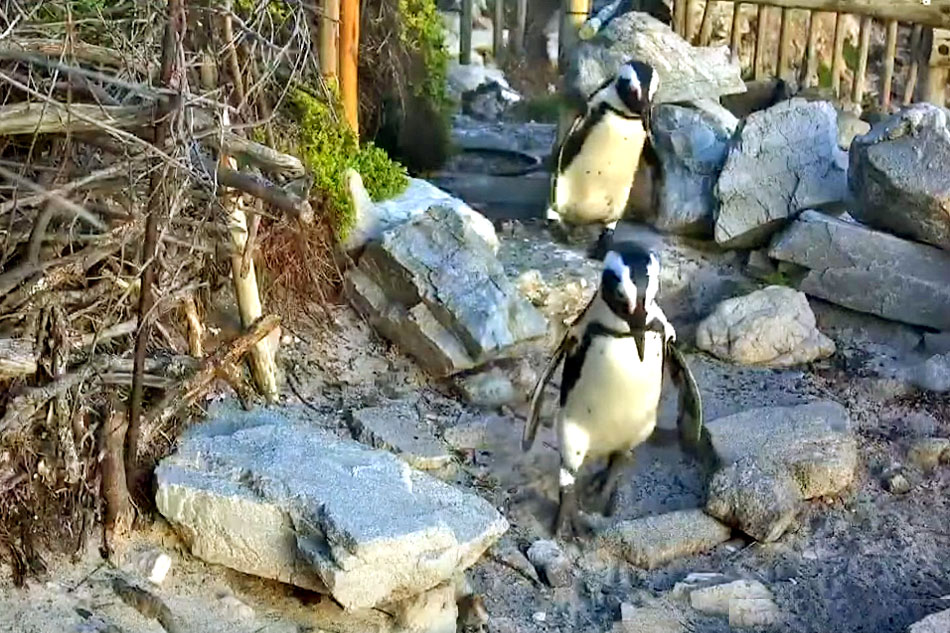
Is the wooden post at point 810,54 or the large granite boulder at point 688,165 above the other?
the wooden post at point 810,54

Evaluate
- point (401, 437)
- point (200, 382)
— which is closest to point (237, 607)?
point (200, 382)

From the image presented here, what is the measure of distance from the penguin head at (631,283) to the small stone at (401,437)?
0.75 metres

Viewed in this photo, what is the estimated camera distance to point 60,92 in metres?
3.31

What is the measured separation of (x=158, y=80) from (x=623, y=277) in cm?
152

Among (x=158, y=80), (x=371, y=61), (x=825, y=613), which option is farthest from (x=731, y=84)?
(x=158, y=80)

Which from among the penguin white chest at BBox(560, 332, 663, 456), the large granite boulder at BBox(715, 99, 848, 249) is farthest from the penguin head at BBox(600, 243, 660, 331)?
the large granite boulder at BBox(715, 99, 848, 249)

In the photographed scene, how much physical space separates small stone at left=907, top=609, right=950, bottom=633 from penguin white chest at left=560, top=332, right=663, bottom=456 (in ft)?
3.68

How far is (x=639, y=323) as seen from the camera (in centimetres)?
420

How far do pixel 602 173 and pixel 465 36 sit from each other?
3.74m

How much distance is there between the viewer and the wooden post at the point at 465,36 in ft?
29.9

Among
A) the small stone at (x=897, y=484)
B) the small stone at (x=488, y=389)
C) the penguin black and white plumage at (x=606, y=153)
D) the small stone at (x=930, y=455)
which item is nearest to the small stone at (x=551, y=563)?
the small stone at (x=488, y=389)

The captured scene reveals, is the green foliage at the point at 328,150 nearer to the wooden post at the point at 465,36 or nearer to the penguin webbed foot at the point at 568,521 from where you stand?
the penguin webbed foot at the point at 568,521

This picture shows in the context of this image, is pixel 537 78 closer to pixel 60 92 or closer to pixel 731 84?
pixel 731 84

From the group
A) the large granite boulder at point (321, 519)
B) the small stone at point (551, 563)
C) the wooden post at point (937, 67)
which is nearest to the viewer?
the large granite boulder at point (321, 519)
